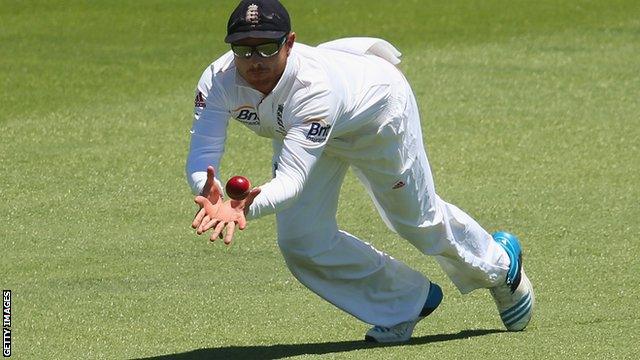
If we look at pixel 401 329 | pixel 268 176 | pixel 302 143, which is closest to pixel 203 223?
pixel 302 143

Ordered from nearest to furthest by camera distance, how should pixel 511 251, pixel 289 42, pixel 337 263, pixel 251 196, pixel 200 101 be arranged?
pixel 251 196, pixel 289 42, pixel 200 101, pixel 337 263, pixel 511 251

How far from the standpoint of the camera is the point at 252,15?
609 cm

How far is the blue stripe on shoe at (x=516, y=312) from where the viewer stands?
7.11 m

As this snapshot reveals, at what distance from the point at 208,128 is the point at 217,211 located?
0.66 m

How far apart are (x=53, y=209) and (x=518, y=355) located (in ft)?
14.0

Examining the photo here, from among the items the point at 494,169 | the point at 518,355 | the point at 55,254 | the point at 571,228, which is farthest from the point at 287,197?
the point at 494,169

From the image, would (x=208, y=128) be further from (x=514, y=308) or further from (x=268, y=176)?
(x=268, y=176)

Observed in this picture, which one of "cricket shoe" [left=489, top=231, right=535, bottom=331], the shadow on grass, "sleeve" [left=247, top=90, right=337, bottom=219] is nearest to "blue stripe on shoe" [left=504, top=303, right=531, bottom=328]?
"cricket shoe" [left=489, top=231, right=535, bottom=331]


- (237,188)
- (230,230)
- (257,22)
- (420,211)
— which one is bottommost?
(420,211)

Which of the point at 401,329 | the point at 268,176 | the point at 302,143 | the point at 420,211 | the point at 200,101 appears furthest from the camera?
the point at 268,176

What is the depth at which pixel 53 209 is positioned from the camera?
9.66 meters

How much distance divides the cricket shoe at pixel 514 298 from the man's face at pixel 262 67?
69.9 inches

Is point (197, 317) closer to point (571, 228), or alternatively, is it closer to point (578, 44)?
point (571, 228)

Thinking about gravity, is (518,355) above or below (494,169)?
above
